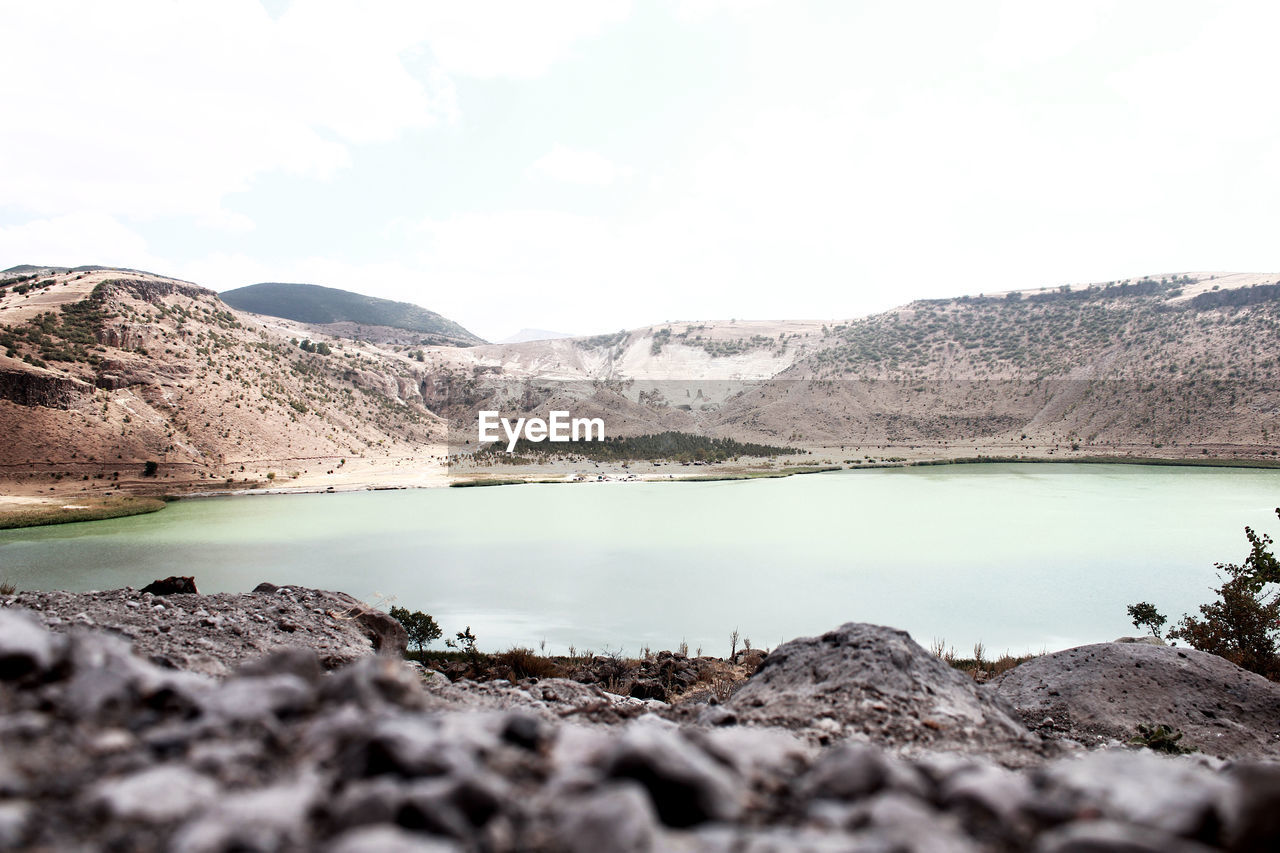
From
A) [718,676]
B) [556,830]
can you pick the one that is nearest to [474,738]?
[556,830]

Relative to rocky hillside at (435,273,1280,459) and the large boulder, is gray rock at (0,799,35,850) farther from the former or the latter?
rocky hillside at (435,273,1280,459)

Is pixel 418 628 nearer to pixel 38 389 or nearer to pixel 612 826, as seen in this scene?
pixel 612 826

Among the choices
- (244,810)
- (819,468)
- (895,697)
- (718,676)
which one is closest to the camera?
(244,810)

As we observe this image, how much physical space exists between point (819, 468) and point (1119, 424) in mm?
32437

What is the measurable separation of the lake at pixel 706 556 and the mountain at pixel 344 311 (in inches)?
3923

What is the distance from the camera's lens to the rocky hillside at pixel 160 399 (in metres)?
40.2

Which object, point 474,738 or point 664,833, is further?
point 474,738

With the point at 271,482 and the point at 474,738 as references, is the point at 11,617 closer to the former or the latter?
the point at 474,738

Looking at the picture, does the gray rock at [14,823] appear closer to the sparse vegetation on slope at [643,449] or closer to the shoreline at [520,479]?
the shoreline at [520,479]

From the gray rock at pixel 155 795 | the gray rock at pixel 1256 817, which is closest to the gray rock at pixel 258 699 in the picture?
the gray rock at pixel 155 795

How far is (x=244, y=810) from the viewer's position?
197 centimetres

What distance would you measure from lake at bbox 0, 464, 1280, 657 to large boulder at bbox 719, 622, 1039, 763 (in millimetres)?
9381

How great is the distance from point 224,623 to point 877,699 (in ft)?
25.4

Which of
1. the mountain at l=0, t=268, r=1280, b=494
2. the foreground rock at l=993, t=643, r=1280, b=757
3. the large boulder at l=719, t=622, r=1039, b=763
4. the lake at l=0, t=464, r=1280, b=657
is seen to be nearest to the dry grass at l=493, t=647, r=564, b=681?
the lake at l=0, t=464, r=1280, b=657
